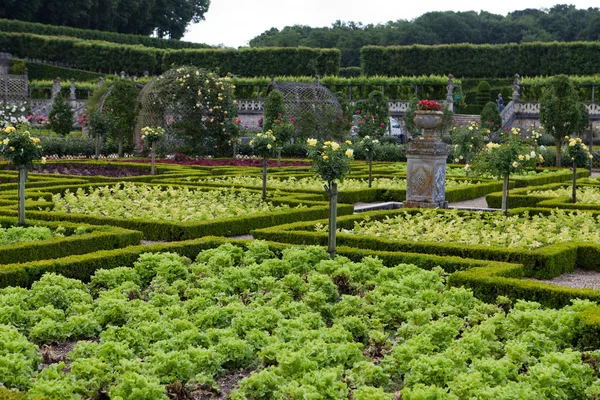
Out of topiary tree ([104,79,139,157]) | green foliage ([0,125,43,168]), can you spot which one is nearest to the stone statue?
topiary tree ([104,79,139,157])

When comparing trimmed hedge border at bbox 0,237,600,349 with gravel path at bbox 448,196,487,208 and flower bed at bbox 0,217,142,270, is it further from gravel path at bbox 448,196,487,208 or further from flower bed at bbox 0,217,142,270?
gravel path at bbox 448,196,487,208

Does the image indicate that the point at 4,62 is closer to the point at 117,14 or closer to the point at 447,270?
the point at 117,14

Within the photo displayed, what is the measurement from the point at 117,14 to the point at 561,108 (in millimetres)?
52108

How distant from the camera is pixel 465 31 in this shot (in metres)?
68.9

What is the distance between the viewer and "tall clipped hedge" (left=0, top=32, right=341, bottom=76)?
50.9 m

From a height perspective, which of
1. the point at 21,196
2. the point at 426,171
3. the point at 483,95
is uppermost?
the point at 483,95

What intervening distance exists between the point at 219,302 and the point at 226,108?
2147cm

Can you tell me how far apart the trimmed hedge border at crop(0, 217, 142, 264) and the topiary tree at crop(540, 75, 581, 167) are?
2019 cm

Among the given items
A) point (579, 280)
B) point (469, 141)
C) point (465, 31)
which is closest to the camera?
point (579, 280)

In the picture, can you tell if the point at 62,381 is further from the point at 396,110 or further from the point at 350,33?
the point at 350,33

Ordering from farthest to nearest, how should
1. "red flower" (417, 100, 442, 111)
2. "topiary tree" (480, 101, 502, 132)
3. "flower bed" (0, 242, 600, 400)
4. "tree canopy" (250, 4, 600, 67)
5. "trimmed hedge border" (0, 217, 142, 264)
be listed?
"tree canopy" (250, 4, 600, 67), "topiary tree" (480, 101, 502, 132), "red flower" (417, 100, 442, 111), "trimmed hedge border" (0, 217, 142, 264), "flower bed" (0, 242, 600, 400)

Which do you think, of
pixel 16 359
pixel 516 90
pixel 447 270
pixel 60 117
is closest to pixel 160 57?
pixel 516 90

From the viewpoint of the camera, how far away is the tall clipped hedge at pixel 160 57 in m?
50.9

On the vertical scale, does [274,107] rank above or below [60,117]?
above
